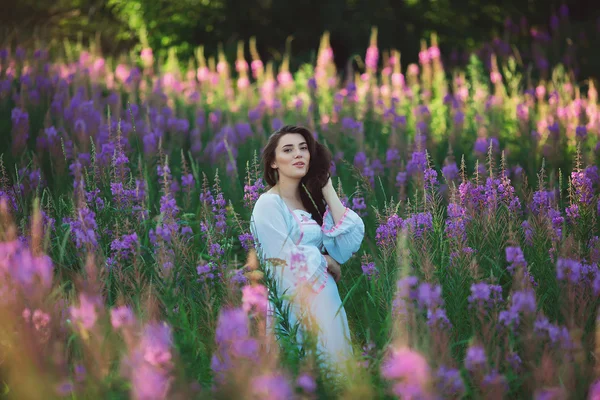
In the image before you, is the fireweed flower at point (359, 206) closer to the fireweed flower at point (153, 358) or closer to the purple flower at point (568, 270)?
the purple flower at point (568, 270)

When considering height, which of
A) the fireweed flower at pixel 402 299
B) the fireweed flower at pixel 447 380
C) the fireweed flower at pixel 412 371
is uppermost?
the fireweed flower at pixel 402 299

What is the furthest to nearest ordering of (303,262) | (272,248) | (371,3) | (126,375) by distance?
(371,3) < (272,248) < (303,262) < (126,375)

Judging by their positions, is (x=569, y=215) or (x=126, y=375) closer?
(x=126, y=375)

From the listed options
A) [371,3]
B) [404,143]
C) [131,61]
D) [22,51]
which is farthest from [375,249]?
[371,3]

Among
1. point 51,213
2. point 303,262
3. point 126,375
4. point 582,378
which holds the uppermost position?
point 51,213

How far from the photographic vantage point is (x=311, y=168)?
124 inches

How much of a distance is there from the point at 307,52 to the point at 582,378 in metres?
9.55

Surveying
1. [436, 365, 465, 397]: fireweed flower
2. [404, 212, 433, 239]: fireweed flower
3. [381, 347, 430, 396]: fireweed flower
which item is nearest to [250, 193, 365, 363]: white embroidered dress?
[404, 212, 433, 239]: fireweed flower

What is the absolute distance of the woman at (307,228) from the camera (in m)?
2.61

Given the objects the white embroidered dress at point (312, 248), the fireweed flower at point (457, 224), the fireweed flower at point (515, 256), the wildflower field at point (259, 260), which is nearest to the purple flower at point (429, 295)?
the wildflower field at point (259, 260)

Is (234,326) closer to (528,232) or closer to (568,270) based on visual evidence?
(568,270)

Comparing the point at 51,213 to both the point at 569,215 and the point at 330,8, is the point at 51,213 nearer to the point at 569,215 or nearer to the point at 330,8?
the point at 569,215

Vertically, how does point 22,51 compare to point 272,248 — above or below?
above

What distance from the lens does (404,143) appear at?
5.27 m
